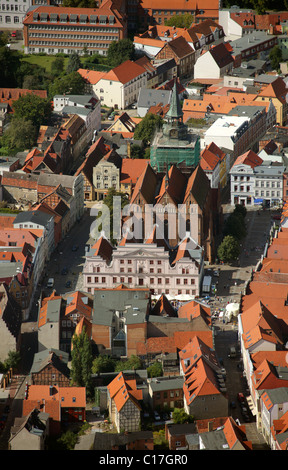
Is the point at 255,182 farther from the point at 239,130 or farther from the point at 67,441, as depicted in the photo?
the point at 67,441

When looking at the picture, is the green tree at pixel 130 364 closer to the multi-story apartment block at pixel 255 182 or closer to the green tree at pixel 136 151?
the multi-story apartment block at pixel 255 182

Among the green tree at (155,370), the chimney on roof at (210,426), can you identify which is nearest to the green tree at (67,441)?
the green tree at (155,370)

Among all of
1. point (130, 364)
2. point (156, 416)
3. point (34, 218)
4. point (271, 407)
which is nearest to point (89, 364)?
point (130, 364)

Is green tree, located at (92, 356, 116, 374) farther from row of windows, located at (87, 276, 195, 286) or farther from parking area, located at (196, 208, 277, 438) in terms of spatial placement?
row of windows, located at (87, 276, 195, 286)

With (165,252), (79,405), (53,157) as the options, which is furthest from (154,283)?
(53,157)

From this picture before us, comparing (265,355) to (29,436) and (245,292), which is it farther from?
(29,436)

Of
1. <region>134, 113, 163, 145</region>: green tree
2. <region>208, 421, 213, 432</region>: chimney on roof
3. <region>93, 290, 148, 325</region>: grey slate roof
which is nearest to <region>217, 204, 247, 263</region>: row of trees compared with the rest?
<region>93, 290, 148, 325</region>: grey slate roof

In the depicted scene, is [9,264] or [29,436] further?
[9,264]
